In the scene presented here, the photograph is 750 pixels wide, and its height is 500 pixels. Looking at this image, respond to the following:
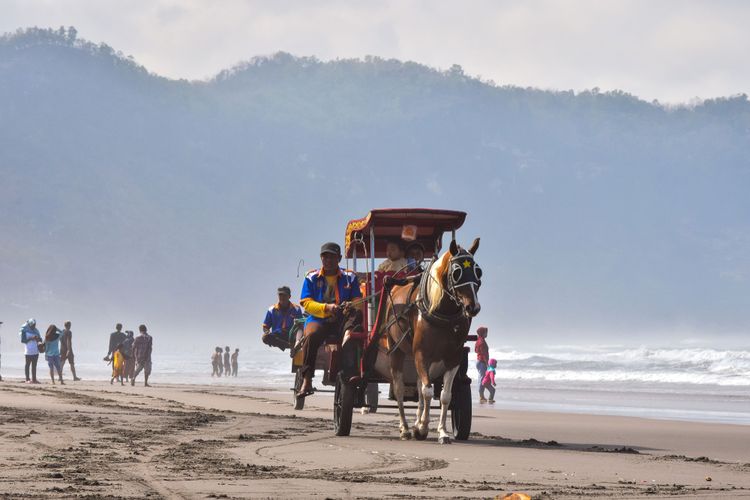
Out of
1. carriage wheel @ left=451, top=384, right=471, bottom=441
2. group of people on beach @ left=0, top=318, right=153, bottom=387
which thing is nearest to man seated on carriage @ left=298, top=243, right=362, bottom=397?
carriage wheel @ left=451, top=384, right=471, bottom=441

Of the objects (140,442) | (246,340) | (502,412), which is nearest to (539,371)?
(502,412)

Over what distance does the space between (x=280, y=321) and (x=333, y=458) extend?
8570mm

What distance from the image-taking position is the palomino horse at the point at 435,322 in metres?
12.7

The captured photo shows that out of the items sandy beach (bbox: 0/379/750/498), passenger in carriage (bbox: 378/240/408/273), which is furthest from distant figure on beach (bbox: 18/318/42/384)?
passenger in carriage (bbox: 378/240/408/273)

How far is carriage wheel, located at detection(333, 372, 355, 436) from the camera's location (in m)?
14.5

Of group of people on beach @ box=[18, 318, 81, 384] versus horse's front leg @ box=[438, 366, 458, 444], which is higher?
group of people on beach @ box=[18, 318, 81, 384]

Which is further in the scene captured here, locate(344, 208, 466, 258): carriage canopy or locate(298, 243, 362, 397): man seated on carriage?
locate(344, 208, 466, 258): carriage canopy

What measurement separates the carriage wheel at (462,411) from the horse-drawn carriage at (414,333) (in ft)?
0.04

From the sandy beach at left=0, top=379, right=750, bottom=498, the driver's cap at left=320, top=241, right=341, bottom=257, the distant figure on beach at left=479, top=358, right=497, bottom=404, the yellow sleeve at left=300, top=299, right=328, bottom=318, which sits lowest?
the sandy beach at left=0, top=379, right=750, bottom=498

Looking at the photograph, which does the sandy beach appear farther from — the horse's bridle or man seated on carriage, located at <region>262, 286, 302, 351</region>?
the horse's bridle

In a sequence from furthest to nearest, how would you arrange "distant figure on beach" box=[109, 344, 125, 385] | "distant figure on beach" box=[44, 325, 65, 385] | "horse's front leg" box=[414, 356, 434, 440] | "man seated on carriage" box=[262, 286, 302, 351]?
"distant figure on beach" box=[109, 344, 125, 385], "distant figure on beach" box=[44, 325, 65, 385], "man seated on carriage" box=[262, 286, 302, 351], "horse's front leg" box=[414, 356, 434, 440]

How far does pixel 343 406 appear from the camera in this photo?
1455 cm

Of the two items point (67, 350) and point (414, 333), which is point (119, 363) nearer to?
point (67, 350)

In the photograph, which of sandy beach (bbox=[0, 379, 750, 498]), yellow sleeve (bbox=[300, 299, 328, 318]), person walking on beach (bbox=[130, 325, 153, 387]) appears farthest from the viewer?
person walking on beach (bbox=[130, 325, 153, 387])
